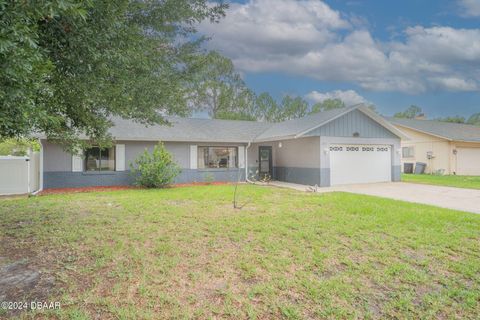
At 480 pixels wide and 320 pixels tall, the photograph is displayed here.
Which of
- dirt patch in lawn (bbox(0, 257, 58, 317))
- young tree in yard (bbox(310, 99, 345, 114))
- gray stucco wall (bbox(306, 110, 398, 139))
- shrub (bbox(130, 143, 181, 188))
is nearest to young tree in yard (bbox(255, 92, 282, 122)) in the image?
young tree in yard (bbox(310, 99, 345, 114))

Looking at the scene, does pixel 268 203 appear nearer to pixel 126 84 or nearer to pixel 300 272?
pixel 300 272

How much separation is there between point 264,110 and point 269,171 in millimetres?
18340

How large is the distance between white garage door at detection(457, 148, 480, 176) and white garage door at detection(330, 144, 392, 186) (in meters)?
8.54

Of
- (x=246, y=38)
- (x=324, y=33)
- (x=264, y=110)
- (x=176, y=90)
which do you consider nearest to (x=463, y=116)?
(x=264, y=110)

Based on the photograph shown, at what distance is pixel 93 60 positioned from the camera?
3.63 meters

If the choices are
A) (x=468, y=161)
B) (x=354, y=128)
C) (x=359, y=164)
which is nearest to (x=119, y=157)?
(x=354, y=128)

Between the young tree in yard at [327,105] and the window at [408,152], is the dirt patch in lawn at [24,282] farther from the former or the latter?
the young tree in yard at [327,105]

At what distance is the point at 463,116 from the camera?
48.2 meters

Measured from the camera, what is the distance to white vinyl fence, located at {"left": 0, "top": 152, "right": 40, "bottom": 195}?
408 inches

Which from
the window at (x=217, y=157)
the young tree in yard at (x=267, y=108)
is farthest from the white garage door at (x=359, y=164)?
the young tree in yard at (x=267, y=108)

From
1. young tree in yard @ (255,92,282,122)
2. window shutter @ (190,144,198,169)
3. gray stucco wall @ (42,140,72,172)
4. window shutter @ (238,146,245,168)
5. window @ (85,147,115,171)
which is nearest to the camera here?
gray stucco wall @ (42,140,72,172)

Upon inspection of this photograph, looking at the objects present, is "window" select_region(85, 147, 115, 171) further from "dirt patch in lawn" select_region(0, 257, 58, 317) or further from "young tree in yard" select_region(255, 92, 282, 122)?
"young tree in yard" select_region(255, 92, 282, 122)

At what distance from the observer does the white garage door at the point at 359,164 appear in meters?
14.0

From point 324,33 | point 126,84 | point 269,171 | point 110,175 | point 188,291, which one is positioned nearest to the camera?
point 188,291
